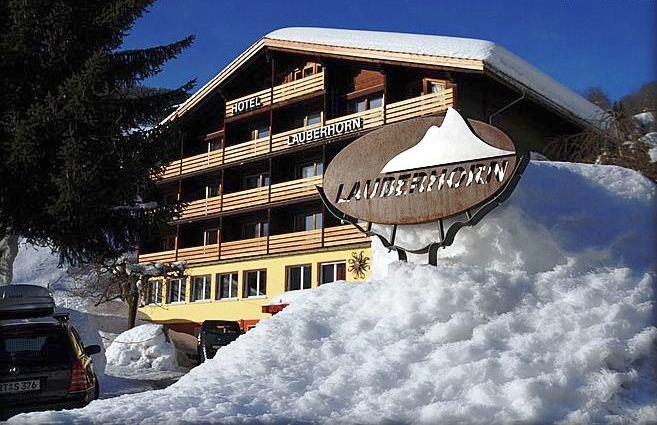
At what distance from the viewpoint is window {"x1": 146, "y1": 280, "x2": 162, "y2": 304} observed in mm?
31938

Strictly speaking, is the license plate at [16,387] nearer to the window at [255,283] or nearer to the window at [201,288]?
the window at [255,283]

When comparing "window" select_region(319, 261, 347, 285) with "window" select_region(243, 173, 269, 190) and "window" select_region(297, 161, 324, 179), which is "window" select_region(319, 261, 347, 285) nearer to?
"window" select_region(297, 161, 324, 179)

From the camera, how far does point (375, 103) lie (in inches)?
1014

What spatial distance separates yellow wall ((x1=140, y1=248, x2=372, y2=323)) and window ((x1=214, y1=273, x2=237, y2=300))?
0.18 meters

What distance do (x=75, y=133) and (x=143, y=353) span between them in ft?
33.5

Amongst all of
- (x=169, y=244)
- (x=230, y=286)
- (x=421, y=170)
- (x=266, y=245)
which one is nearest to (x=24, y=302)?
(x=421, y=170)

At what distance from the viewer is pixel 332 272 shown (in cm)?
2475

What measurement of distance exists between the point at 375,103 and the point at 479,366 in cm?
2070

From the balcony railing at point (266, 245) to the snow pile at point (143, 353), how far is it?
678cm

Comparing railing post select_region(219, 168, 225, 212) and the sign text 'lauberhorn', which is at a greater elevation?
the sign text 'lauberhorn'

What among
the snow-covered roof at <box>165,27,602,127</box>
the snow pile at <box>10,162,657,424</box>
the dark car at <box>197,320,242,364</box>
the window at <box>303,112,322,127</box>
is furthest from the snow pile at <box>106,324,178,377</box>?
the snow pile at <box>10,162,657,424</box>

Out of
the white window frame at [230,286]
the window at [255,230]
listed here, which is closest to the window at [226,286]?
the white window frame at [230,286]

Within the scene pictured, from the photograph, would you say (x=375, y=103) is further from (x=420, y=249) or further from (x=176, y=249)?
(x=420, y=249)

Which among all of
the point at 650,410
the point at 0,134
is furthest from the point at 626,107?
the point at 0,134
